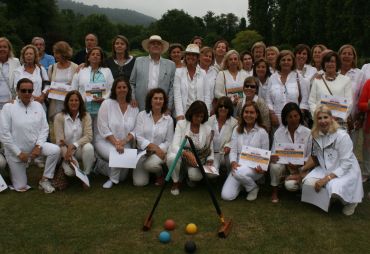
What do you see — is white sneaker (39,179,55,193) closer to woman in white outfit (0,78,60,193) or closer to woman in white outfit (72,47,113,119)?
woman in white outfit (0,78,60,193)

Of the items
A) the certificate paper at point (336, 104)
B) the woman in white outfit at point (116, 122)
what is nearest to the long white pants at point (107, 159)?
the woman in white outfit at point (116, 122)

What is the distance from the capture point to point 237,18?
107750 mm

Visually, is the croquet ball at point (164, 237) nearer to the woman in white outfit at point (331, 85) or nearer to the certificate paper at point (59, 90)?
the woman in white outfit at point (331, 85)

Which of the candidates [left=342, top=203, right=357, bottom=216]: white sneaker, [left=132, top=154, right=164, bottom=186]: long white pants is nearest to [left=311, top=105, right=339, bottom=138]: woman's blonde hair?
[left=342, top=203, right=357, bottom=216]: white sneaker

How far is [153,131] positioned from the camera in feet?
24.5

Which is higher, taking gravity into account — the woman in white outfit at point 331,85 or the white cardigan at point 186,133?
the woman in white outfit at point 331,85

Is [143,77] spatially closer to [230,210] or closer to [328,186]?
[230,210]

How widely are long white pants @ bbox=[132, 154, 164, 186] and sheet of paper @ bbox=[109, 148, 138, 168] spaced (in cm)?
23

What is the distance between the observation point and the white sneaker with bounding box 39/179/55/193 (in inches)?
275

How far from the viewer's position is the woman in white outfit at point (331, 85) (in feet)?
→ 23.3

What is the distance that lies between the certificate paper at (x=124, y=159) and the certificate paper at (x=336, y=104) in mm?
3483

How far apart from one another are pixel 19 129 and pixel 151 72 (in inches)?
108

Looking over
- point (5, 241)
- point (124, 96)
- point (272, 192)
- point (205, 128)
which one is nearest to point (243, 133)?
point (205, 128)

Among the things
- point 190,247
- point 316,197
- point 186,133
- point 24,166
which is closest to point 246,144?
point 186,133
